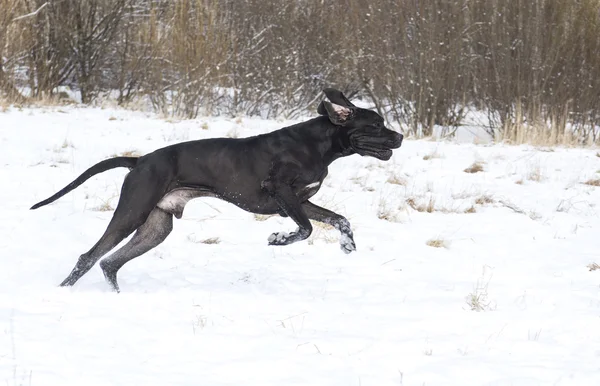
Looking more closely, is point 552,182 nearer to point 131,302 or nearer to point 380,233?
point 380,233

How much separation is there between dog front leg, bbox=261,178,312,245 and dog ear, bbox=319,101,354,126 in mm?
532

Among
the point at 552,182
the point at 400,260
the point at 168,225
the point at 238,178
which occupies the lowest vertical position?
the point at 552,182

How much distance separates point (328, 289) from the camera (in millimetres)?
A: 4883

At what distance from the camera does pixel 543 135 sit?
12305mm

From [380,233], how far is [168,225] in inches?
85.7

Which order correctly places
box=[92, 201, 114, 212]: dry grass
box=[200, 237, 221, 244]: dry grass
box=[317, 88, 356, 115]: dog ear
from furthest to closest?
box=[92, 201, 114, 212]: dry grass < box=[200, 237, 221, 244]: dry grass < box=[317, 88, 356, 115]: dog ear

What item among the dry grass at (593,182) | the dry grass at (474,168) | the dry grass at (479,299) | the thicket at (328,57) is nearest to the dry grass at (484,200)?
the dry grass at (474,168)

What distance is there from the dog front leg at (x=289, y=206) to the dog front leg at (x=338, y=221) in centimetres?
22

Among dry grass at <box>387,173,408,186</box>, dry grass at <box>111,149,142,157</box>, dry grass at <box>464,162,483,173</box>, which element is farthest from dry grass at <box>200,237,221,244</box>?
dry grass at <box>464,162,483,173</box>

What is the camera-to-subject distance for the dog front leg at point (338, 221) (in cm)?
486

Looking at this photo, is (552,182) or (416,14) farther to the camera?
(416,14)

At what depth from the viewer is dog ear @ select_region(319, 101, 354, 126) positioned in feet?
16.0

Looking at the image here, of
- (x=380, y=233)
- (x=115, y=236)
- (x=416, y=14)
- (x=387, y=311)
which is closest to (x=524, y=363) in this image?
(x=387, y=311)

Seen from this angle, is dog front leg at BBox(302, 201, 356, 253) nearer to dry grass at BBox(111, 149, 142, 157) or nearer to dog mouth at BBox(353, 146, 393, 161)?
dog mouth at BBox(353, 146, 393, 161)
